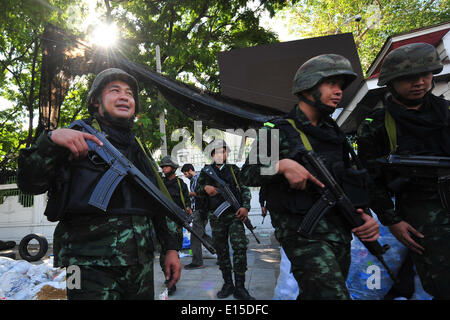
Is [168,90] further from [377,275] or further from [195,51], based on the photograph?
[195,51]

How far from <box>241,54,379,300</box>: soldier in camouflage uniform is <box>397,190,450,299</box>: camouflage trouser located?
358 millimetres

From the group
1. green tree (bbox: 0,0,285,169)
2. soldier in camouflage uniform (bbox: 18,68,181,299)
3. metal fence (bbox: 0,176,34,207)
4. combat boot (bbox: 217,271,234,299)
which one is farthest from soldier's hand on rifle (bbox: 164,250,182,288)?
metal fence (bbox: 0,176,34,207)

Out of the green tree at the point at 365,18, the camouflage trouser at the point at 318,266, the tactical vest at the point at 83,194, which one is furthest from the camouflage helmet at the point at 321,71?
the green tree at the point at 365,18

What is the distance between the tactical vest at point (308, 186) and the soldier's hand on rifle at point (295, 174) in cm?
9

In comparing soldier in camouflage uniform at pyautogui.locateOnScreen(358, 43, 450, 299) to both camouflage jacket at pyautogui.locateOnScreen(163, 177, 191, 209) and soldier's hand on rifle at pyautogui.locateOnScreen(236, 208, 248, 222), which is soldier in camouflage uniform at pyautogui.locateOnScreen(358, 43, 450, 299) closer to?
soldier's hand on rifle at pyautogui.locateOnScreen(236, 208, 248, 222)

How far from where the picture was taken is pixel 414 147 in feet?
6.75

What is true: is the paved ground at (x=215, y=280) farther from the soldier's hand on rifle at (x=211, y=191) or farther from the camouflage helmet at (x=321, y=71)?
the camouflage helmet at (x=321, y=71)

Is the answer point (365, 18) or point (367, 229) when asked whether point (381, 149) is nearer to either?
point (367, 229)

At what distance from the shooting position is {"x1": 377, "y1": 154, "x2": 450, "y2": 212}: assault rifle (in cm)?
185

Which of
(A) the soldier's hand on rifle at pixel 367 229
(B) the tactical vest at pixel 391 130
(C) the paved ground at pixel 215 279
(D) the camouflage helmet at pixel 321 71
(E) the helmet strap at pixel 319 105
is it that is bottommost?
(C) the paved ground at pixel 215 279

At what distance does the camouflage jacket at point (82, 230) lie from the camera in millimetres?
1480

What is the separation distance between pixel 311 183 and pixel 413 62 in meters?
1.20

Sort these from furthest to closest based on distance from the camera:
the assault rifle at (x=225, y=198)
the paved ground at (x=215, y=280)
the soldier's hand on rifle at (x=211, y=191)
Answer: the soldier's hand on rifle at (x=211, y=191), the assault rifle at (x=225, y=198), the paved ground at (x=215, y=280)
